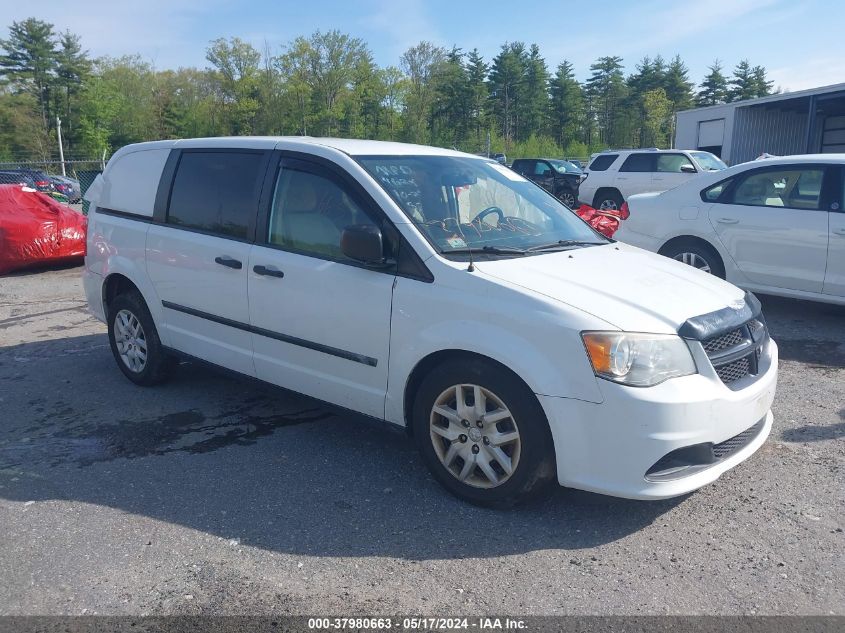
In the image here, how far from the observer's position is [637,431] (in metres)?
3.16

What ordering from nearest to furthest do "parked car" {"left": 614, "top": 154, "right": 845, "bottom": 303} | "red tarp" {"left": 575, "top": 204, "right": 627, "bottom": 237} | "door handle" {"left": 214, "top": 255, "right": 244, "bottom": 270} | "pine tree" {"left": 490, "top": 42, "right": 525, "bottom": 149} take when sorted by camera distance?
"door handle" {"left": 214, "top": 255, "right": 244, "bottom": 270} < "parked car" {"left": 614, "top": 154, "right": 845, "bottom": 303} < "red tarp" {"left": 575, "top": 204, "right": 627, "bottom": 237} < "pine tree" {"left": 490, "top": 42, "right": 525, "bottom": 149}

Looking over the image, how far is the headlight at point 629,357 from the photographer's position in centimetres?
319

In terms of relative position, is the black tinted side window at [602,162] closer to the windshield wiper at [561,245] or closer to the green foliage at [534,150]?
the windshield wiper at [561,245]

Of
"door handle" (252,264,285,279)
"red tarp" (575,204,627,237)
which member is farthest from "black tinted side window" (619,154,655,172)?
"door handle" (252,264,285,279)

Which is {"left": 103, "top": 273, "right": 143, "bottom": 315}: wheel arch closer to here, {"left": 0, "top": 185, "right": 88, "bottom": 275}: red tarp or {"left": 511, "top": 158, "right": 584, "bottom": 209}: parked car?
{"left": 0, "top": 185, "right": 88, "bottom": 275}: red tarp

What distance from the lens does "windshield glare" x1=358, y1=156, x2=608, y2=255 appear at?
4.01 metres

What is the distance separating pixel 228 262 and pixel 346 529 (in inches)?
76.1

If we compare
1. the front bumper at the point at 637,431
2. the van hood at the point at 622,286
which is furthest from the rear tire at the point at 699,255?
the front bumper at the point at 637,431

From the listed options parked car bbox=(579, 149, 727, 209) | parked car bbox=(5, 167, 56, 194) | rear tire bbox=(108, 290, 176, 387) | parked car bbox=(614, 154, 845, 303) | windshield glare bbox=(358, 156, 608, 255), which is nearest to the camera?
windshield glare bbox=(358, 156, 608, 255)

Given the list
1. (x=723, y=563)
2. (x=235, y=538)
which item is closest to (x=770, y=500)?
(x=723, y=563)

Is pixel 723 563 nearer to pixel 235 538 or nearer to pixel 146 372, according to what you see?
Result: pixel 235 538

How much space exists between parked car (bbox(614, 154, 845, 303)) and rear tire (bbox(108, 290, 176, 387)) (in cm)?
539

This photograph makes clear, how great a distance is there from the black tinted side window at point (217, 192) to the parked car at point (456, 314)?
0.5 inches

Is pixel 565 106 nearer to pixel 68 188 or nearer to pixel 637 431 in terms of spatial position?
pixel 68 188
